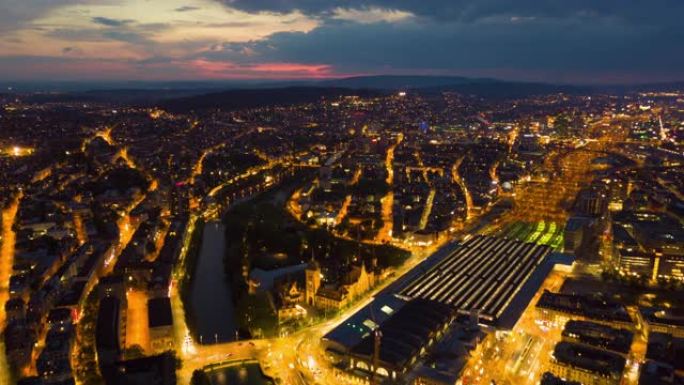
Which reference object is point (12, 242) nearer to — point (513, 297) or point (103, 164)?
point (103, 164)

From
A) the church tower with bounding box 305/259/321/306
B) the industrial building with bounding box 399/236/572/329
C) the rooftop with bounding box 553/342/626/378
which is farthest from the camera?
A: the church tower with bounding box 305/259/321/306

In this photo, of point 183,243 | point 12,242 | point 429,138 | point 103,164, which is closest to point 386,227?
point 183,243

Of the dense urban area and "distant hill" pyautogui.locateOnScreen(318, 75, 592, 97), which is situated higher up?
"distant hill" pyautogui.locateOnScreen(318, 75, 592, 97)

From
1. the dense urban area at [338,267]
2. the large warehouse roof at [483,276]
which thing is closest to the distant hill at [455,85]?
the dense urban area at [338,267]

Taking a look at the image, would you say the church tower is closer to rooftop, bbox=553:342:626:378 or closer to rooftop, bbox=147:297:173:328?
rooftop, bbox=147:297:173:328

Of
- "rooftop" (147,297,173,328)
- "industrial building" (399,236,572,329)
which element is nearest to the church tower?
"industrial building" (399,236,572,329)
